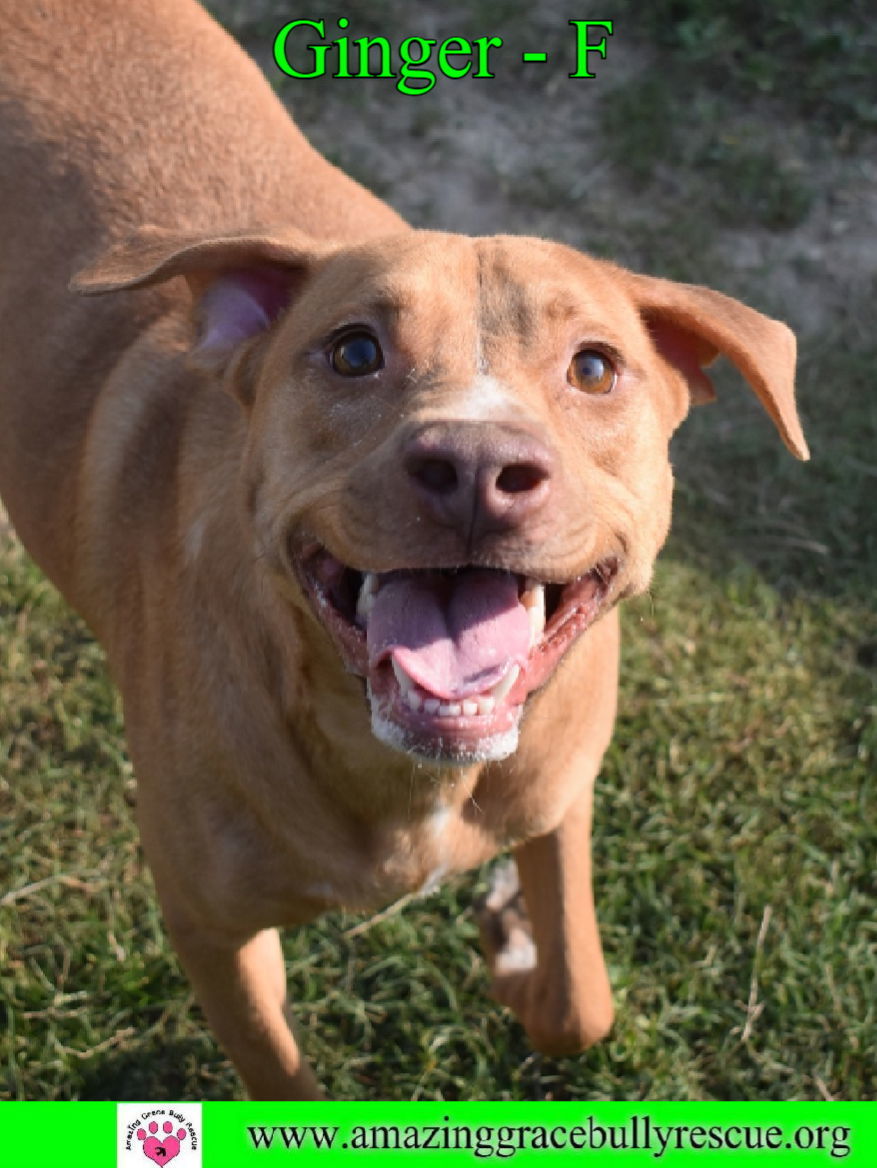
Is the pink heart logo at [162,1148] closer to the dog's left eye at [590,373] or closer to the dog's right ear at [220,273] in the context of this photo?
the dog's right ear at [220,273]

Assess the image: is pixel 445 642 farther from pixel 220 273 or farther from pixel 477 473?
pixel 220 273

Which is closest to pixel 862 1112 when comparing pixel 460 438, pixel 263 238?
pixel 460 438

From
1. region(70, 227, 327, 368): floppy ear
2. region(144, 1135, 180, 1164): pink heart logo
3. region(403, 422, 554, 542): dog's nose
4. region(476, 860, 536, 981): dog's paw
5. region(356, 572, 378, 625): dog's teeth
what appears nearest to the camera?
region(403, 422, 554, 542): dog's nose

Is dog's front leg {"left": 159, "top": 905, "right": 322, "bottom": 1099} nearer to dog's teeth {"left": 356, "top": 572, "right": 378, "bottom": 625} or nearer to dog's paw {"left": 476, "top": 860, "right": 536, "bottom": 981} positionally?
dog's paw {"left": 476, "top": 860, "right": 536, "bottom": 981}

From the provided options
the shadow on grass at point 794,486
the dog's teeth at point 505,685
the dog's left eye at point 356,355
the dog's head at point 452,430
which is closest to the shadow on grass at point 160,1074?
the dog's head at point 452,430

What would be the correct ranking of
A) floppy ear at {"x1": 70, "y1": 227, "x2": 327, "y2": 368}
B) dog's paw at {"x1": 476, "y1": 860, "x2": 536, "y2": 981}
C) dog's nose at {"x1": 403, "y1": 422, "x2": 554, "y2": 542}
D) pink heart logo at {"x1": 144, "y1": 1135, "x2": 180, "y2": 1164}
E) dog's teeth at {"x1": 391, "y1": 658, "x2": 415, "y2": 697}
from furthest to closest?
dog's paw at {"x1": 476, "y1": 860, "x2": 536, "y2": 981}, pink heart logo at {"x1": 144, "y1": 1135, "x2": 180, "y2": 1164}, floppy ear at {"x1": 70, "y1": 227, "x2": 327, "y2": 368}, dog's teeth at {"x1": 391, "y1": 658, "x2": 415, "y2": 697}, dog's nose at {"x1": 403, "y1": 422, "x2": 554, "y2": 542}

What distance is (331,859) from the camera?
3127 mm

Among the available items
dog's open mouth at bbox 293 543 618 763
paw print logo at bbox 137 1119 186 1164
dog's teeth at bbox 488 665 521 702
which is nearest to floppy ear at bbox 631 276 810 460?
dog's open mouth at bbox 293 543 618 763

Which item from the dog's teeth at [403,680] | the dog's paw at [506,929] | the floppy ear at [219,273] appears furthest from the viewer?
the dog's paw at [506,929]

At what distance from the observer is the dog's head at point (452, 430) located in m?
2.47

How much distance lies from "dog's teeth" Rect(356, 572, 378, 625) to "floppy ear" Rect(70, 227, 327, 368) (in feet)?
2.69

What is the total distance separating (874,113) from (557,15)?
158 cm

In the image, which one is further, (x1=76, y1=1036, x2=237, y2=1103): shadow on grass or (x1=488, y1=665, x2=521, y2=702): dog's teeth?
(x1=76, y1=1036, x2=237, y2=1103): shadow on grass

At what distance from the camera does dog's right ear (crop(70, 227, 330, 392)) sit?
2.98 m
